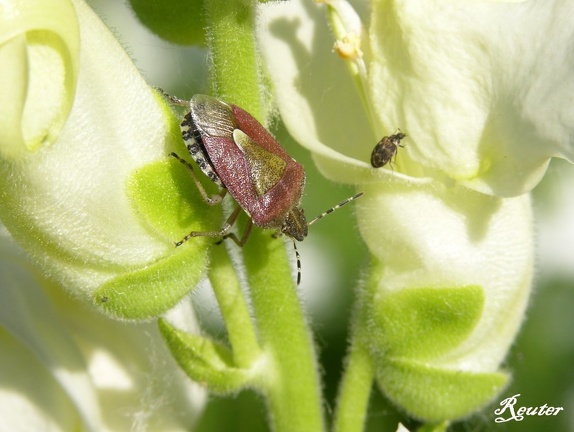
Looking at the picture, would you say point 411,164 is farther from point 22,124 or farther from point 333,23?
point 22,124

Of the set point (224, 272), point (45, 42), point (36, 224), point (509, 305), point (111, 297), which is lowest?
point (509, 305)

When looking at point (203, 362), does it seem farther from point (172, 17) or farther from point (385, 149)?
point (172, 17)

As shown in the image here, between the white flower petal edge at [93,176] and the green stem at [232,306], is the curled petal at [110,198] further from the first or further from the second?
the green stem at [232,306]

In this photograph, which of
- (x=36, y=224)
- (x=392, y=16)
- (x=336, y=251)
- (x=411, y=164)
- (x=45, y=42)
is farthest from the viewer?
(x=336, y=251)

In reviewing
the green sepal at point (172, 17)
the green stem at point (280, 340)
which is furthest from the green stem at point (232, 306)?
the green sepal at point (172, 17)

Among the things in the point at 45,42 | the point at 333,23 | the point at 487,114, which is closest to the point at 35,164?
the point at 45,42

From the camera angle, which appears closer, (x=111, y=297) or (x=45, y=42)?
(x=45, y=42)
